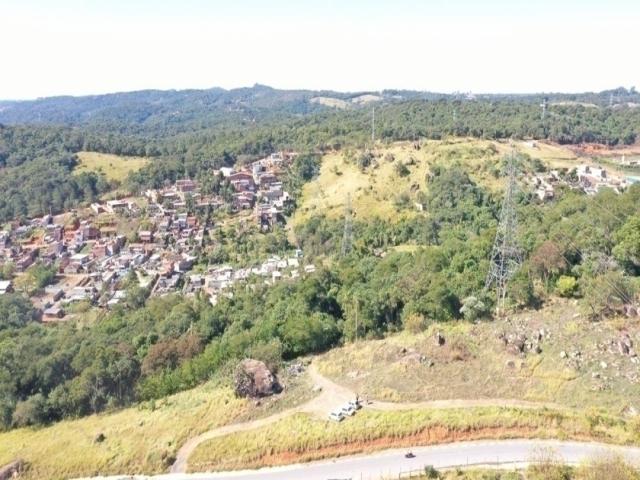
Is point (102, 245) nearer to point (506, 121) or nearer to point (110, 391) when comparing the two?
point (110, 391)

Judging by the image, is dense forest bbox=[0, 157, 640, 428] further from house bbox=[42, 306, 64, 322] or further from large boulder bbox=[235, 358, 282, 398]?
house bbox=[42, 306, 64, 322]

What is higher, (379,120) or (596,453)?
(379,120)

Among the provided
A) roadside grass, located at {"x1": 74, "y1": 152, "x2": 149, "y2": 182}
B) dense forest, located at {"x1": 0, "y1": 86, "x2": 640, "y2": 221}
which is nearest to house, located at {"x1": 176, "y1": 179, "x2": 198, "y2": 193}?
dense forest, located at {"x1": 0, "y1": 86, "x2": 640, "y2": 221}

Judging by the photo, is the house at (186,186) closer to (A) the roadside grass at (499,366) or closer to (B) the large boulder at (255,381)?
(A) the roadside grass at (499,366)

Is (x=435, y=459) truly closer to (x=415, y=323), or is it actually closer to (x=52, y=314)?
(x=415, y=323)

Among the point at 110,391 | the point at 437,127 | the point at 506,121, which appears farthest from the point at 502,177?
the point at 110,391

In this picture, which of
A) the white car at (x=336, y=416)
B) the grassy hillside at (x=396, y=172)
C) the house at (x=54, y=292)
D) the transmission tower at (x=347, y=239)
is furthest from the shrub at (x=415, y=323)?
the house at (x=54, y=292)
